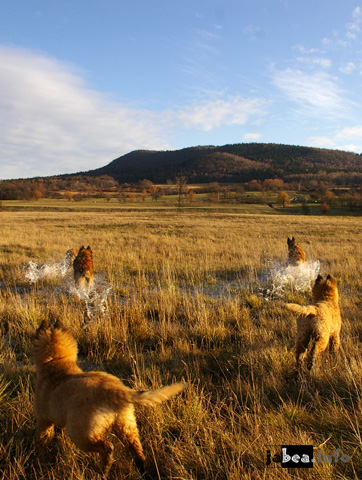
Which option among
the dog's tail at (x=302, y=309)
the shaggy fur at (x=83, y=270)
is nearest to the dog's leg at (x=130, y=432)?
the dog's tail at (x=302, y=309)

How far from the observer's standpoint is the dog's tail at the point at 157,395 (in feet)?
4.97

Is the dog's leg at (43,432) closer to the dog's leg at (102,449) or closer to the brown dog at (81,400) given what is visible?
the brown dog at (81,400)

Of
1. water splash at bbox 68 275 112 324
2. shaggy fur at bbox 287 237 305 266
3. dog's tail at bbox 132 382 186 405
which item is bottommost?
water splash at bbox 68 275 112 324

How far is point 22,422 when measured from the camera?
236 cm

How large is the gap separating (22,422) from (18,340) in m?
1.84

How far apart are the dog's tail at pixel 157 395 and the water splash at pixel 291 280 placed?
16.7 ft

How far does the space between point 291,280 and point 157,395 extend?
20.8ft

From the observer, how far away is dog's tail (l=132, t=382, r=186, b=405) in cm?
151

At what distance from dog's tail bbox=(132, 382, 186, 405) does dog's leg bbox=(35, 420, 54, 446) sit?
952 millimetres

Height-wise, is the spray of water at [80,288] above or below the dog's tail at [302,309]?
below

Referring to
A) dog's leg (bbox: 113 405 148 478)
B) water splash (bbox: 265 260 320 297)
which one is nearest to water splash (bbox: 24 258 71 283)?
water splash (bbox: 265 260 320 297)

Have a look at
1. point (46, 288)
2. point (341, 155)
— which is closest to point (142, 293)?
point (46, 288)

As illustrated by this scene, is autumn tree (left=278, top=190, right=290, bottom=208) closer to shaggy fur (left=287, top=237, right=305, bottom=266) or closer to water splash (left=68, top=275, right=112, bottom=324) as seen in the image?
shaggy fur (left=287, top=237, right=305, bottom=266)

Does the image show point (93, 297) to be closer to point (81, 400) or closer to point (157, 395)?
point (81, 400)
